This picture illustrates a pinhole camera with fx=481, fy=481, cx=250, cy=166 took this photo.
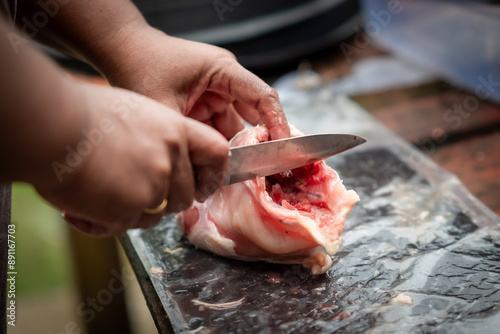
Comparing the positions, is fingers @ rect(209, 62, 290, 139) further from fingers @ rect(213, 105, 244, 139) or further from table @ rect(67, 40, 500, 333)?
table @ rect(67, 40, 500, 333)

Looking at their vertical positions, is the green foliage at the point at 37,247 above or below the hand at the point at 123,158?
below

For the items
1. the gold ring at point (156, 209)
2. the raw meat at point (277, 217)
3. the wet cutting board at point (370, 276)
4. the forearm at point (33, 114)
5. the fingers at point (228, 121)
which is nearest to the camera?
the forearm at point (33, 114)

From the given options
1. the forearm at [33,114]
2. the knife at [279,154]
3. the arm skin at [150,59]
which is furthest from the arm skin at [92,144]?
the arm skin at [150,59]

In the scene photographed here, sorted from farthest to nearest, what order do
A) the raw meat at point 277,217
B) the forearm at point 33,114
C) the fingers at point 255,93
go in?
1. the fingers at point 255,93
2. the raw meat at point 277,217
3. the forearm at point 33,114

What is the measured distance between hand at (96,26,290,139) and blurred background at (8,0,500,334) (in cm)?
120

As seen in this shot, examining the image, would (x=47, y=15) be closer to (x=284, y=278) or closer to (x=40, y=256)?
(x=284, y=278)

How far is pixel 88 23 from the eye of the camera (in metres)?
1.96

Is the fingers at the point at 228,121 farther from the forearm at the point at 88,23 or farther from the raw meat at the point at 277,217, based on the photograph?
the forearm at the point at 88,23

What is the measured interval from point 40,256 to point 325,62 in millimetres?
2638

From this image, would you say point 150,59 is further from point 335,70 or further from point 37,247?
point 37,247

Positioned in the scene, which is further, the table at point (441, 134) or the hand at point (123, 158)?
the table at point (441, 134)

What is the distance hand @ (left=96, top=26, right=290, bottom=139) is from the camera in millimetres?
1915

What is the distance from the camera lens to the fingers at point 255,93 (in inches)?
74.8

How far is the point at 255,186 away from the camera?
71.5 inches
